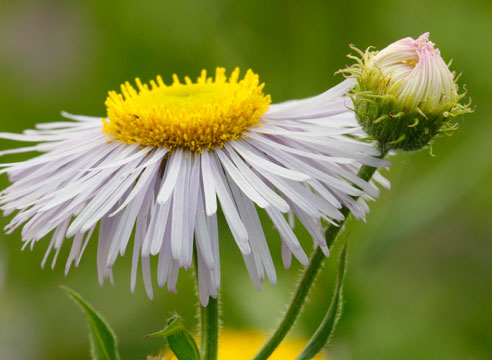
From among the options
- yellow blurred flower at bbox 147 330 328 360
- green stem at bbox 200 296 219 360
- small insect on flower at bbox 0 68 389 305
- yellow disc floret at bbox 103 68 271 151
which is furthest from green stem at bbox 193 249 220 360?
yellow blurred flower at bbox 147 330 328 360

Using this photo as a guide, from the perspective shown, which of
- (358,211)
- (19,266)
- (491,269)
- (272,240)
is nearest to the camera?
(358,211)

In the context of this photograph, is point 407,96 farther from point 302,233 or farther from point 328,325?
point 302,233

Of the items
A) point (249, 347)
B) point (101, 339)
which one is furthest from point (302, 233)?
point (101, 339)

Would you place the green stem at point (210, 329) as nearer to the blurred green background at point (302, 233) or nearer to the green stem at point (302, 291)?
the green stem at point (302, 291)

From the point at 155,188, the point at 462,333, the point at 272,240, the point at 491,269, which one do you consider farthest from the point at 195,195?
the point at 491,269

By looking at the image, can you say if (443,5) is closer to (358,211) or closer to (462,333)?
(462,333)

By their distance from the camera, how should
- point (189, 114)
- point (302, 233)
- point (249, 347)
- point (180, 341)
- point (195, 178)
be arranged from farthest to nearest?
point (302, 233) → point (249, 347) → point (189, 114) → point (195, 178) → point (180, 341)
